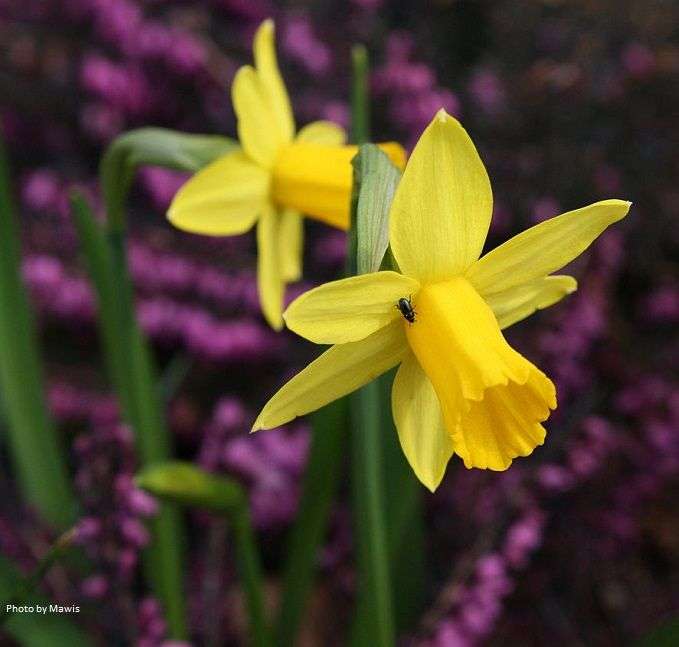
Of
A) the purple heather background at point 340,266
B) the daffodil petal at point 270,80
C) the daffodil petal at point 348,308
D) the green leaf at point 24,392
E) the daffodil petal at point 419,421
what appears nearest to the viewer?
the daffodil petal at point 348,308

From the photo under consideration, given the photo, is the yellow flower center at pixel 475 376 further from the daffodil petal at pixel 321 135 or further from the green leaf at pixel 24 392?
the green leaf at pixel 24 392

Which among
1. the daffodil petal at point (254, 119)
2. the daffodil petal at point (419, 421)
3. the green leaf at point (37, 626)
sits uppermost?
the daffodil petal at point (254, 119)

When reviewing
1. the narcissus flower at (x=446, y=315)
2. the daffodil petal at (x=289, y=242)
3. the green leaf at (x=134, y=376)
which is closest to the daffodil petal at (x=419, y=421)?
the narcissus flower at (x=446, y=315)

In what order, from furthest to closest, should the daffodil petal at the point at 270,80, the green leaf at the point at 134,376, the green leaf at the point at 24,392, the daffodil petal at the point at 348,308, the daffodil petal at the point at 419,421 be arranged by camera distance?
the green leaf at the point at 24,392 < the green leaf at the point at 134,376 < the daffodil petal at the point at 270,80 < the daffodil petal at the point at 419,421 < the daffodil petal at the point at 348,308

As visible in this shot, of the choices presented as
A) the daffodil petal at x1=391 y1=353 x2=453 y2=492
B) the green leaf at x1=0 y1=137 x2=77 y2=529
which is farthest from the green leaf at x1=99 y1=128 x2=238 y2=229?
the daffodil petal at x1=391 y1=353 x2=453 y2=492

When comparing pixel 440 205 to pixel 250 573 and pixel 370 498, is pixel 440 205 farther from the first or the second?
pixel 250 573

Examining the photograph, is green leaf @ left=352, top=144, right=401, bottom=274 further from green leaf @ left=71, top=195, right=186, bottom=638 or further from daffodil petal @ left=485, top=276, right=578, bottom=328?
green leaf @ left=71, top=195, right=186, bottom=638

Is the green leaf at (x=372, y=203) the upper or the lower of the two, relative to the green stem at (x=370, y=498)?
upper

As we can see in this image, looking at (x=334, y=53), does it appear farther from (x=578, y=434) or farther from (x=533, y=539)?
(x=533, y=539)
